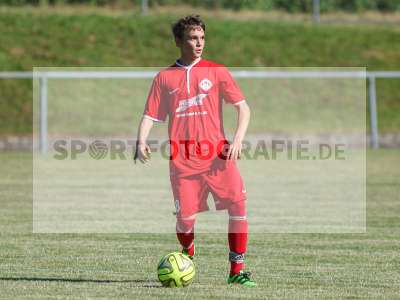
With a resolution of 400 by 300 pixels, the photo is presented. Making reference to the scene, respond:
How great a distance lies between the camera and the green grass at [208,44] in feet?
100

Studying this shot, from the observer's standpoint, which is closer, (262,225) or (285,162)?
(262,225)

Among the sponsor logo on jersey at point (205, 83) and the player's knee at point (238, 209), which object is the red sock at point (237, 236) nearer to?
the player's knee at point (238, 209)

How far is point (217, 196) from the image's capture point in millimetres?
8438

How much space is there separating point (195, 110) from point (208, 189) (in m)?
0.63

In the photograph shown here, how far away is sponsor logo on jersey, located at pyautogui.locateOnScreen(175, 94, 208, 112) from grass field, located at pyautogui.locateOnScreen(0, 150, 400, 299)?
1.36 meters

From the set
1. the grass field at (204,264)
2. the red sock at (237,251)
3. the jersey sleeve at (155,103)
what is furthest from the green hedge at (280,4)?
the red sock at (237,251)

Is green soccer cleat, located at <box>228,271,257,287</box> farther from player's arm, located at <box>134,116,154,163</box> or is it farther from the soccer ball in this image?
player's arm, located at <box>134,116,154,163</box>

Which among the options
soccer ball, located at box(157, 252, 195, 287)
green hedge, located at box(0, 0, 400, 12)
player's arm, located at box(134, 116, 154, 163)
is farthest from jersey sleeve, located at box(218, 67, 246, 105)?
green hedge, located at box(0, 0, 400, 12)

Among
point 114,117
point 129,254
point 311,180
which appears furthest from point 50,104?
point 129,254

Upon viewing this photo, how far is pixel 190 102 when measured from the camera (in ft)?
27.8

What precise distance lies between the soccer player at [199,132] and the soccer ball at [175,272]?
0.36 metres

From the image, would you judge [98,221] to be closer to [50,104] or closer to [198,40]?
[198,40]

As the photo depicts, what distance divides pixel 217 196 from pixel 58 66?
22088 mm

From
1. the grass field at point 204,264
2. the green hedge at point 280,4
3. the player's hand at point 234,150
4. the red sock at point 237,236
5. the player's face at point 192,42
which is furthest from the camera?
→ the green hedge at point 280,4
